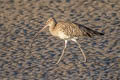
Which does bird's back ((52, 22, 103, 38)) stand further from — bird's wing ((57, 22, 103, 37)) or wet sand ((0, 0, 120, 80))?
wet sand ((0, 0, 120, 80))

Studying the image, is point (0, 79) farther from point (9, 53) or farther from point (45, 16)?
point (45, 16)

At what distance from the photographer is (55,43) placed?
43.7ft

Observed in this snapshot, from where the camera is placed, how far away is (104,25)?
14477 millimetres

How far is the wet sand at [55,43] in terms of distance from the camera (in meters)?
11.2

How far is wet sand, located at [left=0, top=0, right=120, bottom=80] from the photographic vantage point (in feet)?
36.7

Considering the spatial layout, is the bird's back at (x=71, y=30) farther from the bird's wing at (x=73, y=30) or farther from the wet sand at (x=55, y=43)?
the wet sand at (x=55, y=43)

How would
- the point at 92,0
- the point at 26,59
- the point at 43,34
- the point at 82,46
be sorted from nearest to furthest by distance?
the point at 26,59 < the point at 82,46 < the point at 43,34 < the point at 92,0

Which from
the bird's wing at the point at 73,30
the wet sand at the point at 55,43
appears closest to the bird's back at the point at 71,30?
the bird's wing at the point at 73,30

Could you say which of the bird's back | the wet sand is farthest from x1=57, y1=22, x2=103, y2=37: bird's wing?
the wet sand

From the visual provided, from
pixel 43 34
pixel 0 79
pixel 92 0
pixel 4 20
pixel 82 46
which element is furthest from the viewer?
pixel 92 0

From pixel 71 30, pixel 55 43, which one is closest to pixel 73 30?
pixel 71 30

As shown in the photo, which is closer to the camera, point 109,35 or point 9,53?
point 9,53

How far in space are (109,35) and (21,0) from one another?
191 inches

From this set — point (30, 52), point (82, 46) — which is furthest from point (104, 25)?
point (30, 52)
